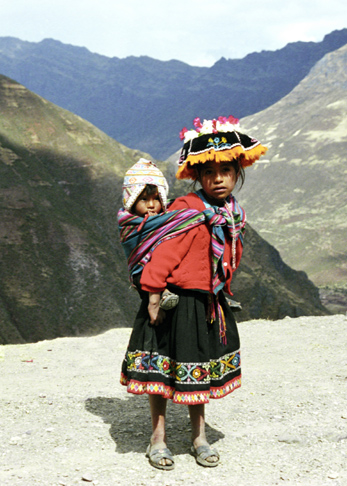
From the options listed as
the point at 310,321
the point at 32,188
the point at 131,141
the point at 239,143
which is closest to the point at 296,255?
the point at 32,188

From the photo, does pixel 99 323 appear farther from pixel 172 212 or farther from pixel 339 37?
pixel 339 37

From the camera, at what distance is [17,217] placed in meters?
25.4

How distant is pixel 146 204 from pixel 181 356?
1.01m

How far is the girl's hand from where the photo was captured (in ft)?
11.9

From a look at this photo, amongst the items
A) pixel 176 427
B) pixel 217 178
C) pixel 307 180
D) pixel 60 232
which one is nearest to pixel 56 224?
pixel 60 232

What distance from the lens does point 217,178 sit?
382 cm

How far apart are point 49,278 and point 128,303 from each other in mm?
3353

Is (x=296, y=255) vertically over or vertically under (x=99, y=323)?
under

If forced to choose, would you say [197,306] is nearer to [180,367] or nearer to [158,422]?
[180,367]

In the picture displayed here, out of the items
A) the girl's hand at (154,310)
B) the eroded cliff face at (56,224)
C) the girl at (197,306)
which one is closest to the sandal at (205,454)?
the girl at (197,306)

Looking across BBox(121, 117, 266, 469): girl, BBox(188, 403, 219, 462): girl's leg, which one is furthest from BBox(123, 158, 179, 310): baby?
BBox(188, 403, 219, 462): girl's leg

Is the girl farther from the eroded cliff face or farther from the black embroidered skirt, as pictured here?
the eroded cliff face

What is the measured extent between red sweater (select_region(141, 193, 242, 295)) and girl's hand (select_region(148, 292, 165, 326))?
55 mm

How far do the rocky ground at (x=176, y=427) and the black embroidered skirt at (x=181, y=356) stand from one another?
0.51 m
